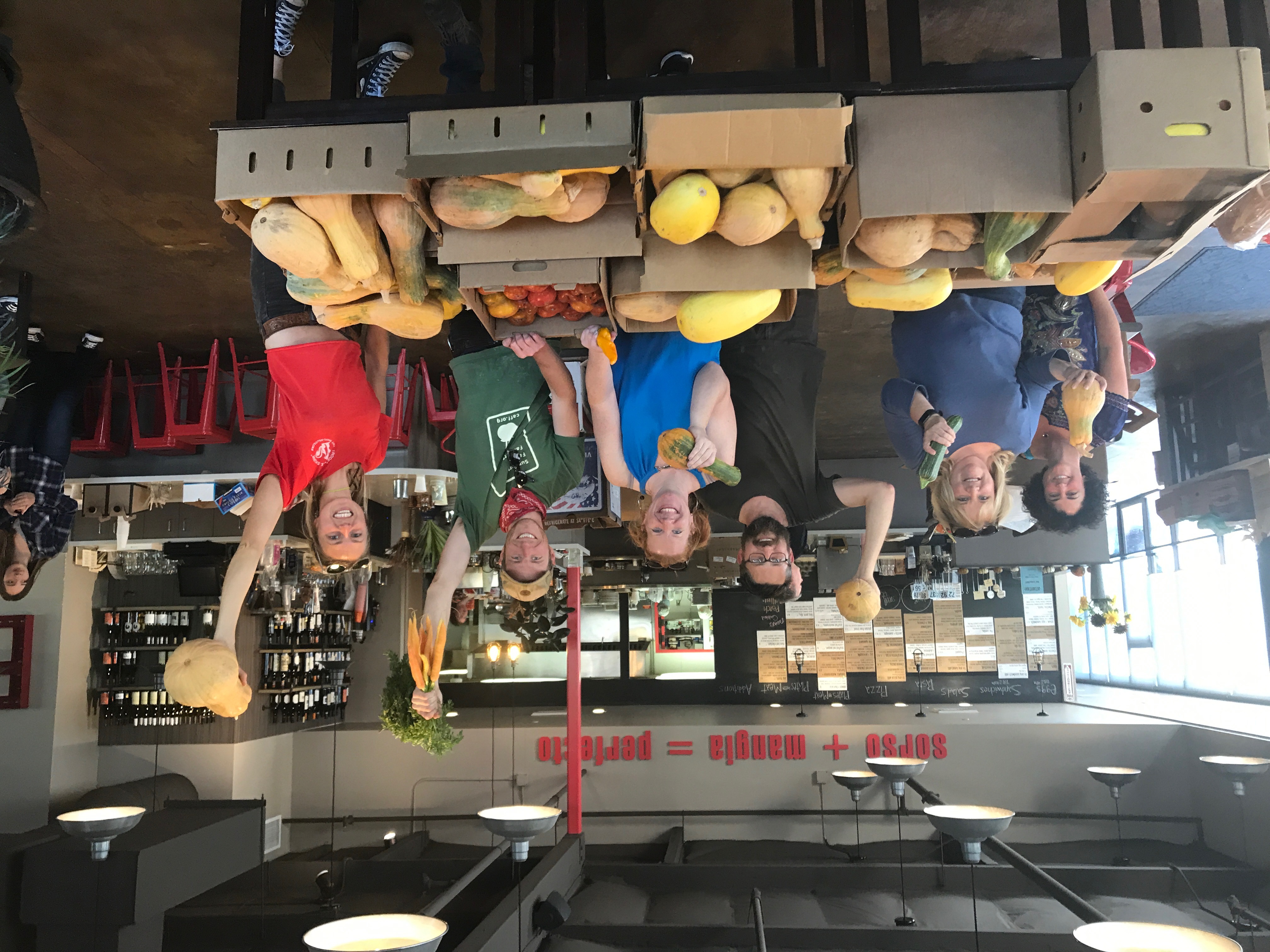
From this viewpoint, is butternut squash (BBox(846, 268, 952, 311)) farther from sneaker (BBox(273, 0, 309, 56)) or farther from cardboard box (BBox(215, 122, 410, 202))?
sneaker (BBox(273, 0, 309, 56))

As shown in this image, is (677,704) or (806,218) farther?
(677,704)

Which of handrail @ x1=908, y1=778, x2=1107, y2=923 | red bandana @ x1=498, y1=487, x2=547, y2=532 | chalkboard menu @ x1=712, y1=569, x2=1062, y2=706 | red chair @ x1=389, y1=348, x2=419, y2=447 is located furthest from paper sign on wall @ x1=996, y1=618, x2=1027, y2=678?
red bandana @ x1=498, y1=487, x2=547, y2=532

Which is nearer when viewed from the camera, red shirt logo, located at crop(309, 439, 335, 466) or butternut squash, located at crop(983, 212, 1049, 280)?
butternut squash, located at crop(983, 212, 1049, 280)

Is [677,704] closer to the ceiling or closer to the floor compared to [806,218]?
closer to the floor

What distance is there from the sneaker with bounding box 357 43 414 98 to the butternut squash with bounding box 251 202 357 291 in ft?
2.81

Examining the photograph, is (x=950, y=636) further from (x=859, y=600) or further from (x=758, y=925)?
(x=859, y=600)

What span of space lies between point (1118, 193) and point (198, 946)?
712 cm

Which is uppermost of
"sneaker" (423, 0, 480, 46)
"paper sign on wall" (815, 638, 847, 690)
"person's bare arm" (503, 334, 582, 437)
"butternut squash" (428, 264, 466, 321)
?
"sneaker" (423, 0, 480, 46)

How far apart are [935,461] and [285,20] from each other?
1.87 m

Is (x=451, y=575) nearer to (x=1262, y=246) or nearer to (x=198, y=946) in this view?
(x=1262, y=246)

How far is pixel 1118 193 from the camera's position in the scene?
1.51m

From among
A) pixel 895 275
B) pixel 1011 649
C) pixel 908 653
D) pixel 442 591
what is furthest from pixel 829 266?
pixel 1011 649

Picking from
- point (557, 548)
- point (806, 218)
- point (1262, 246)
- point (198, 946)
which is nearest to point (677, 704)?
point (198, 946)

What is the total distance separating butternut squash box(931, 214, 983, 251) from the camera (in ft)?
5.46
